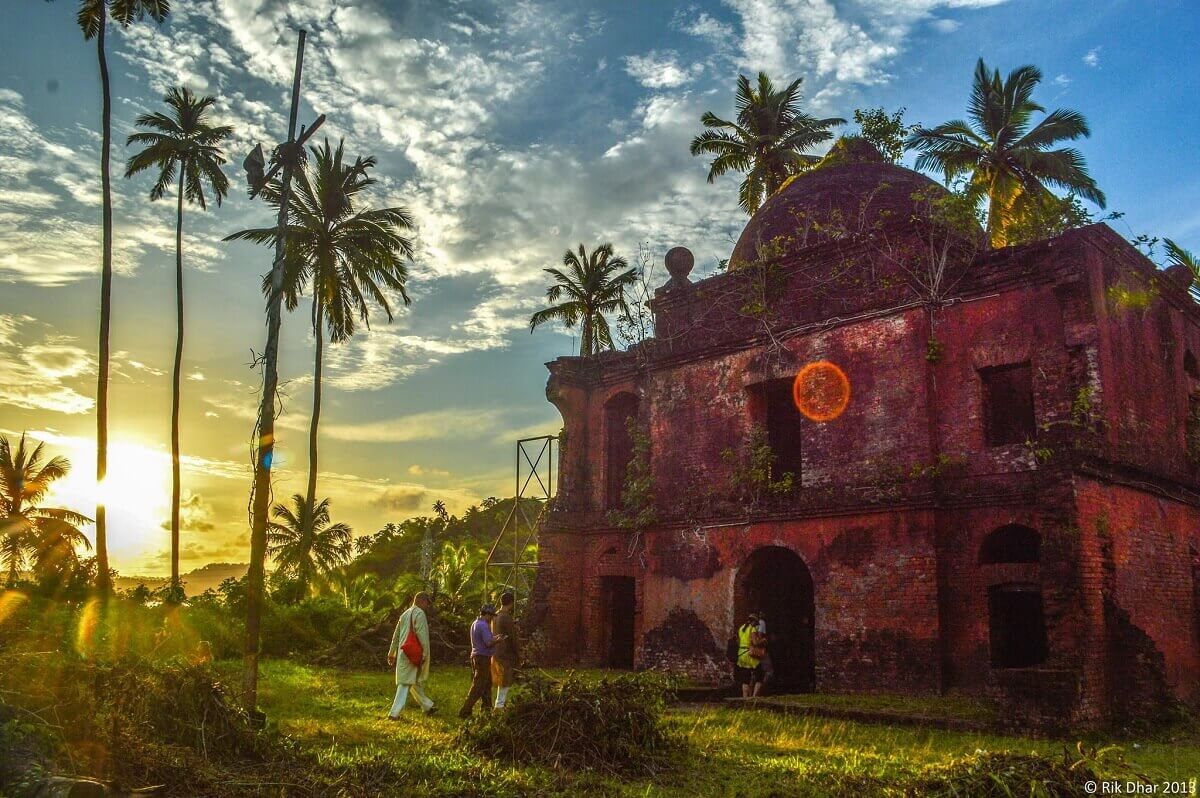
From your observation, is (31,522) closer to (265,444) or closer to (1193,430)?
(265,444)

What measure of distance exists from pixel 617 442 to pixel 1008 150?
14.4 meters

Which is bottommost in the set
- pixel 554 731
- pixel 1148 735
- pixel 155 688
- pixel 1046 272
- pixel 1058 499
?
pixel 1148 735

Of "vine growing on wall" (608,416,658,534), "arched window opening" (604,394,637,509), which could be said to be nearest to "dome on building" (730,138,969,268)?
"arched window opening" (604,394,637,509)

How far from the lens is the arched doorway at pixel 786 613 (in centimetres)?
1594

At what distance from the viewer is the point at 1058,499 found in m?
11.4

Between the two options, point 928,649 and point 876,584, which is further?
point 876,584

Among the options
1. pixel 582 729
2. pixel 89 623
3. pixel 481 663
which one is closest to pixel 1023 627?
pixel 481 663

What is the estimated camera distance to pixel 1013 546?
1334cm

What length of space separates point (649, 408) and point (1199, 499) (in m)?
9.78

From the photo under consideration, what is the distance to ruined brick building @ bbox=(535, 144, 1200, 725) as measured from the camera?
11883mm

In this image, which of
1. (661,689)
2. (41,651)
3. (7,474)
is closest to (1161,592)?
(661,689)

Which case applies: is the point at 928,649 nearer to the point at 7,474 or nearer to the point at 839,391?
the point at 839,391

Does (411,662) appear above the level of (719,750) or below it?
above

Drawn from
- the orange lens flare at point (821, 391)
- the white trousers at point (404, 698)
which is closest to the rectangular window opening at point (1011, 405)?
the orange lens flare at point (821, 391)
